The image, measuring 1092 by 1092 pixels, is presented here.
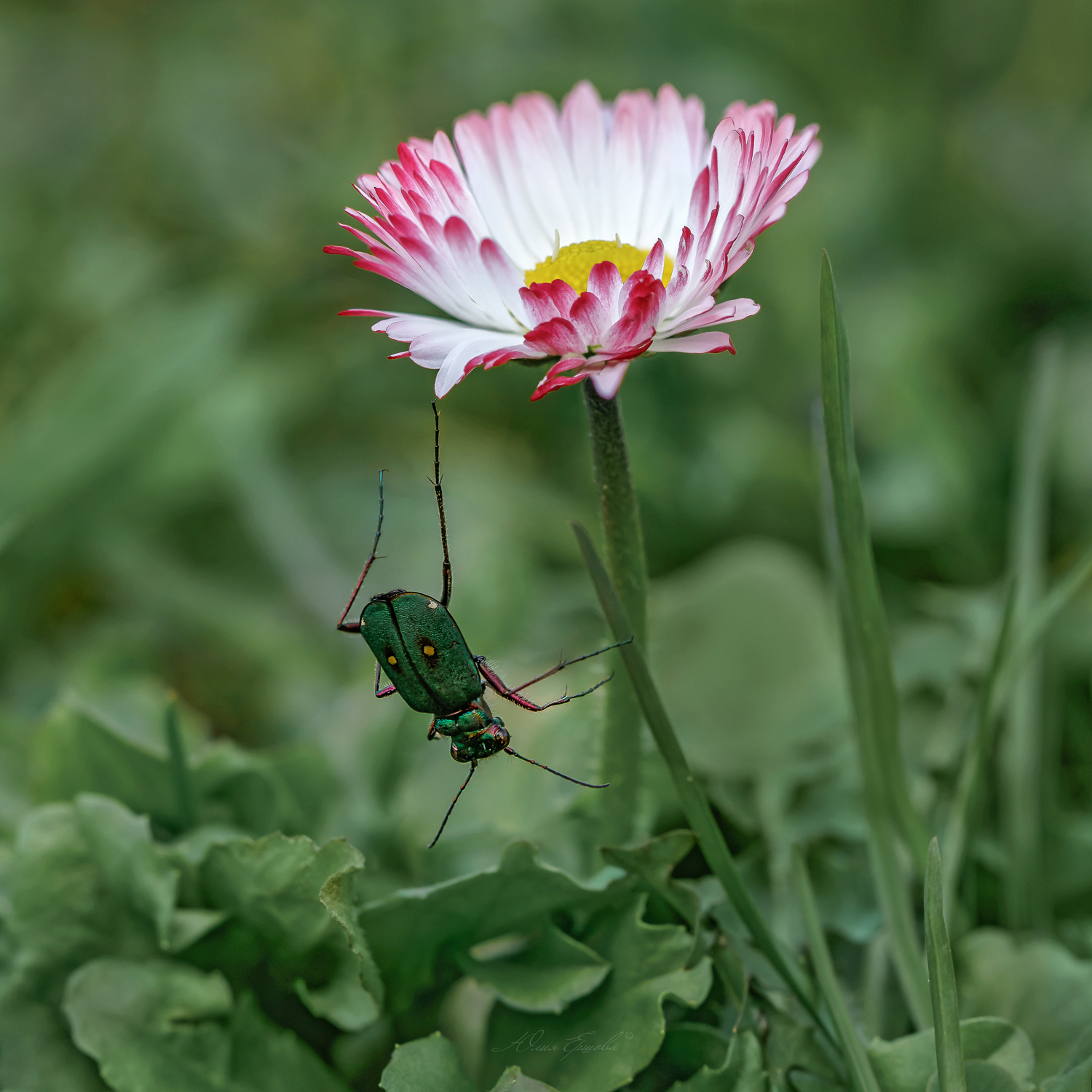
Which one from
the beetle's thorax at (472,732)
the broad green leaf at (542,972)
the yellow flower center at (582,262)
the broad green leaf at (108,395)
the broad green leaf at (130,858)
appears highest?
the yellow flower center at (582,262)

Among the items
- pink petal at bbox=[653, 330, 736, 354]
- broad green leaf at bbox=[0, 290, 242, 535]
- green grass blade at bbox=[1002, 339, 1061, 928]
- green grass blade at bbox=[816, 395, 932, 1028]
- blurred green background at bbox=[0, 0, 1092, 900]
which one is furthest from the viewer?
broad green leaf at bbox=[0, 290, 242, 535]

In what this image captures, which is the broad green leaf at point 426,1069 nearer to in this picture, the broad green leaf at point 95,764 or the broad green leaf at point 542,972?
the broad green leaf at point 542,972

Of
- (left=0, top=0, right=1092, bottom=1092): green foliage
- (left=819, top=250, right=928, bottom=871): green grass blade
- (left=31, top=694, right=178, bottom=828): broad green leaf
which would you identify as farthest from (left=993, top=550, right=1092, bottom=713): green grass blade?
(left=31, top=694, right=178, bottom=828): broad green leaf

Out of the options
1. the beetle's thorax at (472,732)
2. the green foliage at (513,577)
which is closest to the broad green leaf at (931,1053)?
the green foliage at (513,577)

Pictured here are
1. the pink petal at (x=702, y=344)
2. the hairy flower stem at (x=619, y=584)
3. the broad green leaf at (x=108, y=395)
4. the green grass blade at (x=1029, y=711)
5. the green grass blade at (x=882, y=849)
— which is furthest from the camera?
the broad green leaf at (x=108, y=395)

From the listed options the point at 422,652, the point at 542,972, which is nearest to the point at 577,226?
the point at 422,652

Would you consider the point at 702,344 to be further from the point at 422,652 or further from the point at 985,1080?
the point at 985,1080

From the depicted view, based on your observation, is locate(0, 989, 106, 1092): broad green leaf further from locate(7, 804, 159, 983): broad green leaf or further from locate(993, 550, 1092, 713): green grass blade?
locate(993, 550, 1092, 713): green grass blade
